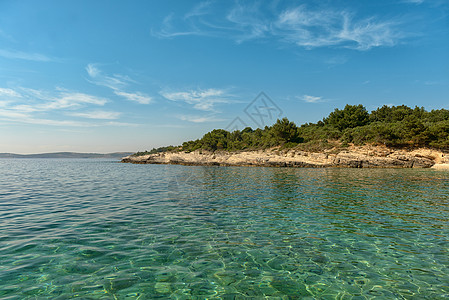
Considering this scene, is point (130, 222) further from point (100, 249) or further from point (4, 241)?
point (4, 241)

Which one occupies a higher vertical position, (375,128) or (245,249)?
(375,128)

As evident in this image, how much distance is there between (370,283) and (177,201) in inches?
510

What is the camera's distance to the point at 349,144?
219 ft

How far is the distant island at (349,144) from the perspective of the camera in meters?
57.2

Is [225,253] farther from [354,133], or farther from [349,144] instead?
[354,133]

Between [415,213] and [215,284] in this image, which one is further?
[415,213]

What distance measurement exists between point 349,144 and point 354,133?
13.5 ft

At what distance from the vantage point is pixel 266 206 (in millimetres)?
14633

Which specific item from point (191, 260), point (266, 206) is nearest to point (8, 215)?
point (191, 260)

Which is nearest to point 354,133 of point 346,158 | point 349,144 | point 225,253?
point 349,144

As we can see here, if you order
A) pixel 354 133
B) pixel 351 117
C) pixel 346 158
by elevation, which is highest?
pixel 351 117

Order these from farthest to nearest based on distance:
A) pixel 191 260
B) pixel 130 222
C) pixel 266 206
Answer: pixel 266 206 < pixel 130 222 < pixel 191 260

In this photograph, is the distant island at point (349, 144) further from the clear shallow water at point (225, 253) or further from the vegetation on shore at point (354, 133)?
the clear shallow water at point (225, 253)

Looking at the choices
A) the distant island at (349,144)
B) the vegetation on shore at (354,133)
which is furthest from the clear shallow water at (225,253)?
the vegetation on shore at (354,133)
